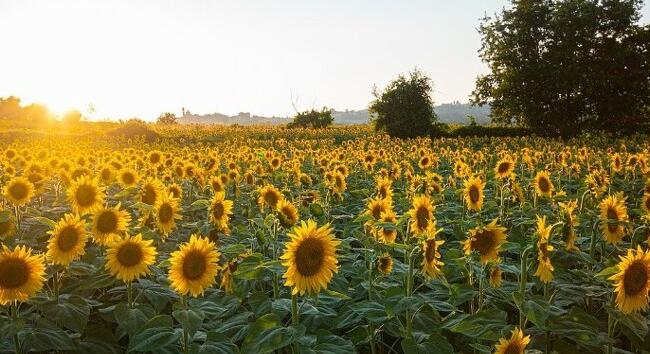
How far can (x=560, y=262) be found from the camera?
4.23 metres

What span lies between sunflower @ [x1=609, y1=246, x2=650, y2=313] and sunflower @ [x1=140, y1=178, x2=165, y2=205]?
396cm

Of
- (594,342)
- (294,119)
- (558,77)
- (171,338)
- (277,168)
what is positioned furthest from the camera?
(294,119)

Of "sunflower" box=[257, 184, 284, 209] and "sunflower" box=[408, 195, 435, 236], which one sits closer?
"sunflower" box=[408, 195, 435, 236]

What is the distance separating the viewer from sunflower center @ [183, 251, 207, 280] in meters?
3.36

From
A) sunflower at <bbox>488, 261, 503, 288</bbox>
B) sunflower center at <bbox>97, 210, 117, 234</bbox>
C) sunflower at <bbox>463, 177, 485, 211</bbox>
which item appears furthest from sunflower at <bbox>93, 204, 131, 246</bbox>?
sunflower at <bbox>463, 177, 485, 211</bbox>

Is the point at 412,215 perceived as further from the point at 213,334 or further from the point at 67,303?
the point at 67,303

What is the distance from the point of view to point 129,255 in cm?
346

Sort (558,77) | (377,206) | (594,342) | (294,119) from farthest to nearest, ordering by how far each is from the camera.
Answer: (294,119) < (558,77) < (377,206) < (594,342)

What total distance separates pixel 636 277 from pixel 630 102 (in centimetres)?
3155

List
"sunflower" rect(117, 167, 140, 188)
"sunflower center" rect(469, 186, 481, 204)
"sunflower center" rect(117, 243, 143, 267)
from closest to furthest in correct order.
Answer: "sunflower center" rect(117, 243, 143, 267) → "sunflower center" rect(469, 186, 481, 204) → "sunflower" rect(117, 167, 140, 188)

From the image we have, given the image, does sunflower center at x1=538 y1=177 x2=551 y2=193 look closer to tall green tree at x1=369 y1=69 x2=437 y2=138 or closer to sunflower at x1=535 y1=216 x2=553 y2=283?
sunflower at x1=535 y1=216 x2=553 y2=283

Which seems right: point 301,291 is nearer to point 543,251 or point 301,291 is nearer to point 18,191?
point 543,251

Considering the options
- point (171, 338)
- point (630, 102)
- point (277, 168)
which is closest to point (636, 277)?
point (171, 338)

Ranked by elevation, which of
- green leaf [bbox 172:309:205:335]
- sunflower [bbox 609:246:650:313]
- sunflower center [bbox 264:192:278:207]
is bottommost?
green leaf [bbox 172:309:205:335]
